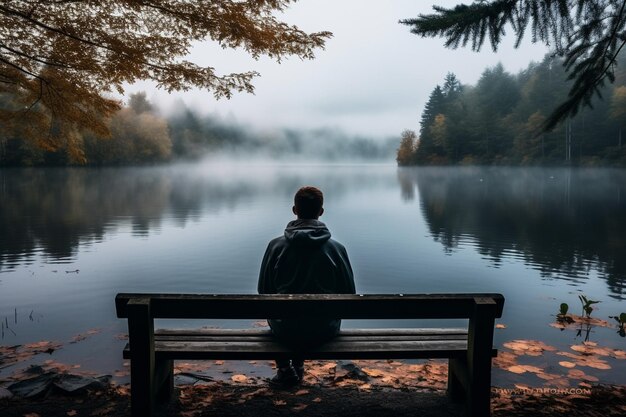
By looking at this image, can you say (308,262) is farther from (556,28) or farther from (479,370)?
(556,28)

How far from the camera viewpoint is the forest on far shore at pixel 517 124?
6875 cm

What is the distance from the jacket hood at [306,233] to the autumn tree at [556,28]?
2370 mm

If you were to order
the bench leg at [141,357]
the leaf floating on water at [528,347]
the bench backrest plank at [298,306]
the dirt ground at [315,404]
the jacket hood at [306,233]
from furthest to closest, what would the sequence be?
the leaf floating on water at [528,347] < the jacket hood at [306,233] < the dirt ground at [315,404] < the bench leg at [141,357] < the bench backrest plank at [298,306]

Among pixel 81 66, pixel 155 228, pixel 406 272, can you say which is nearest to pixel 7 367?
pixel 81 66

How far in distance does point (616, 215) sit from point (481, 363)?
26482mm

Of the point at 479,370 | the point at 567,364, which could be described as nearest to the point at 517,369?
the point at 567,364

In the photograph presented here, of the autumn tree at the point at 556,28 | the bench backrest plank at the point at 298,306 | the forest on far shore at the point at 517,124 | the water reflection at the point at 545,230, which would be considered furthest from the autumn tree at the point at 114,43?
the forest on far shore at the point at 517,124

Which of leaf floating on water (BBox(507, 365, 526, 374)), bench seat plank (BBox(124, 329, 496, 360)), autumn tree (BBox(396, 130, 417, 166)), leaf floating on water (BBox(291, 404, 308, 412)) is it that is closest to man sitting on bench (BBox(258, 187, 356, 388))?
bench seat plank (BBox(124, 329, 496, 360))

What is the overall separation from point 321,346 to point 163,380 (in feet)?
4.25

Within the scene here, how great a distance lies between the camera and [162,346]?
13.6 feet

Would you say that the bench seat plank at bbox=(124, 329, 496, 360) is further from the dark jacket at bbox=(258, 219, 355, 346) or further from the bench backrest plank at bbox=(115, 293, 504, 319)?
the bench backrest plank at bbox=(115, 293, 504, 319)

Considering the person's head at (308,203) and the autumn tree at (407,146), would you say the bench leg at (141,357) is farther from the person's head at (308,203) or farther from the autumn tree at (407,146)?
the autumn tree at (407,146)

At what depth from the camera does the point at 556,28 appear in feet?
17.4

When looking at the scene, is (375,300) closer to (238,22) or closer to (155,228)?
(238,22)
